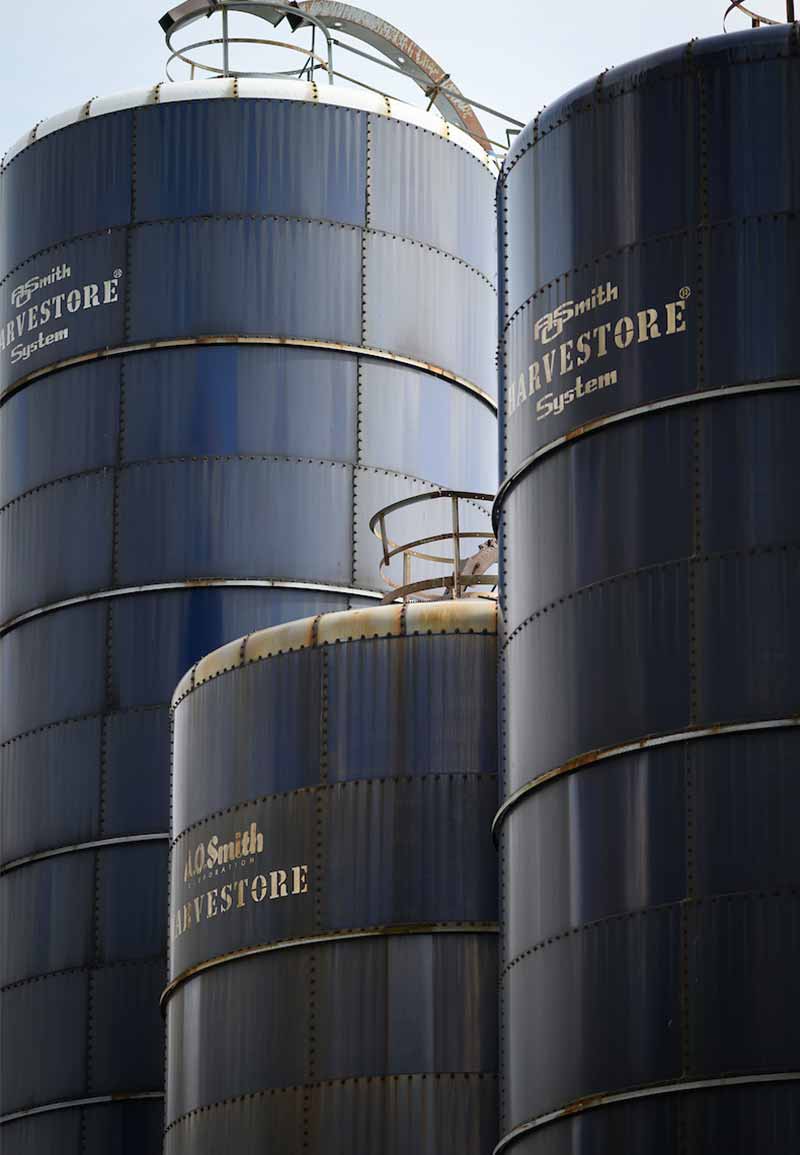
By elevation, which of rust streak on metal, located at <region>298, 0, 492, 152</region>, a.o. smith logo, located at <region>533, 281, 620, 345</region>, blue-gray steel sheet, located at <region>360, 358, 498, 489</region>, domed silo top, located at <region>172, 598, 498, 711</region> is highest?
rust streak on metal, located at <region>298, 0, 492, 152</region>

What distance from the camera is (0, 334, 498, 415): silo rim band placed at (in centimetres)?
3212

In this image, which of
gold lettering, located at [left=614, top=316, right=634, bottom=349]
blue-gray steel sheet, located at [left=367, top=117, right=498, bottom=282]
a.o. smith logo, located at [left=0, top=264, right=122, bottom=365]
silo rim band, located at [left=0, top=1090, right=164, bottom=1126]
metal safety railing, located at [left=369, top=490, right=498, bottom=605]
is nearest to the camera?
gold lettering, located at [left=614, top=316, right=634, bottom=349]

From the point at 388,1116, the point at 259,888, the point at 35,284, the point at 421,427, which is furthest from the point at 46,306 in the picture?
the point at 388,1116

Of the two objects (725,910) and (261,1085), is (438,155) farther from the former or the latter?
(725,910)

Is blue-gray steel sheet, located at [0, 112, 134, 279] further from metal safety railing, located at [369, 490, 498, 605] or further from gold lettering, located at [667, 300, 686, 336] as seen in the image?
gold lettering, located at [667, 300, 686, 336]

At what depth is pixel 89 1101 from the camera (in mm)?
30453

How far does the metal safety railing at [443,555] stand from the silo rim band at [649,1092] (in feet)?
20.6

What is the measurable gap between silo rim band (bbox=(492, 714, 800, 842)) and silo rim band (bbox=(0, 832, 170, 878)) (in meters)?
9.58

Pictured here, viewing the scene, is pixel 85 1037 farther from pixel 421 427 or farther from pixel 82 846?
pixel 421 427

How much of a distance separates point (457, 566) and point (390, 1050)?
4.67m

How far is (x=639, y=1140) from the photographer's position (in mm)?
19875

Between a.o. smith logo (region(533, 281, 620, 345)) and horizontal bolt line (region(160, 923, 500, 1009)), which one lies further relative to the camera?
horizontal bolt line (region(160, 923, 500, 1009))

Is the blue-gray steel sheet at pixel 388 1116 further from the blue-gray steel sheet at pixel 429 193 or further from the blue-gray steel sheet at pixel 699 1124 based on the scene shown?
the blue-gray steel sheet at pixel 429 193

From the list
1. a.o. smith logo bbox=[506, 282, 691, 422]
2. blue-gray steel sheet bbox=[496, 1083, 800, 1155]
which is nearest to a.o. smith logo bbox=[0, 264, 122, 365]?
a.o. smith logo bbox=[506, 282, 691, 422]
